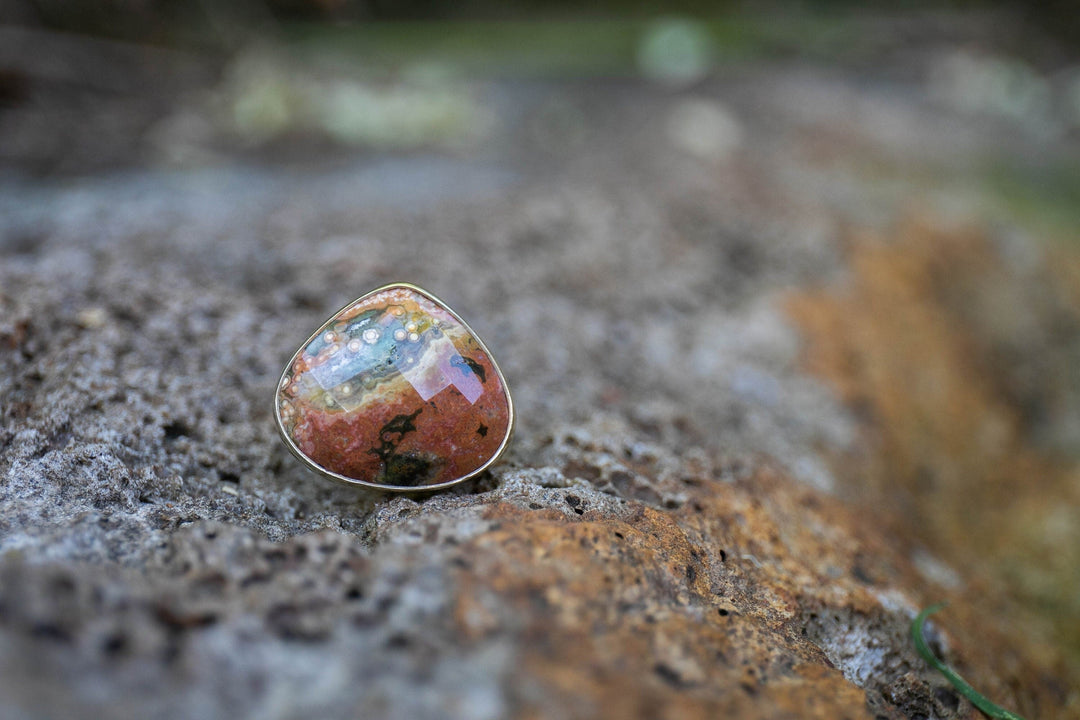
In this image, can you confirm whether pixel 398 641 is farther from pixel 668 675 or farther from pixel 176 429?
pixel 176 429

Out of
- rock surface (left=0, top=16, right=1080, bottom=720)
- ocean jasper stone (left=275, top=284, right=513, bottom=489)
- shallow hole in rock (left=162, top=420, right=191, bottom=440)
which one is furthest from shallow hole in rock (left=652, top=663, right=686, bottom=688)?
shallow hole in rock (left=162, top=420, right=191, bottom=440)

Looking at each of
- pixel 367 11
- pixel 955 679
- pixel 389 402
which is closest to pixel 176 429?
pixel 389 402

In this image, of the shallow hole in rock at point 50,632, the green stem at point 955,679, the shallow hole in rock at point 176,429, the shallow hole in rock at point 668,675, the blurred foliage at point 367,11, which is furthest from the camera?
the blurred foliage at point 367,11

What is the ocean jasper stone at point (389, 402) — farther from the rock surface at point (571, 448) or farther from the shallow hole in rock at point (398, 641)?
the shallow hole in rock at point (398, 641)

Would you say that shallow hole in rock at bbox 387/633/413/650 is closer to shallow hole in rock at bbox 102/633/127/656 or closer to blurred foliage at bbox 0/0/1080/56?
shallow hole in rock at bbox 102/633/127/656

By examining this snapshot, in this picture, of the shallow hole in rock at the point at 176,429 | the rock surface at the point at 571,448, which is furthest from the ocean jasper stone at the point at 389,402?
the shallow hole in rock at the point at 176,429
